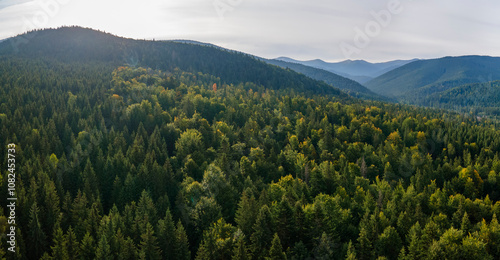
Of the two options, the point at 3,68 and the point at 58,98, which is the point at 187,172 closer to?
the point at 58,98

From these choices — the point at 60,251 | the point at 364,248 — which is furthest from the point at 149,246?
the point at 364,248

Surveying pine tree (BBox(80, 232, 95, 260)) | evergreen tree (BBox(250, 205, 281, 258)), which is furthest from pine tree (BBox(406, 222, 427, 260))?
pine tree (BBox(80, 232, 95, 260))

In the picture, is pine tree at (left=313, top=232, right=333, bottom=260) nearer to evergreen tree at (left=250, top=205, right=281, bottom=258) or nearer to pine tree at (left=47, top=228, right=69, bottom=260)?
evergreen tree at (left=250, top=205, right=281, bottom=258)

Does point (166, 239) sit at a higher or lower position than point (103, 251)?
lower

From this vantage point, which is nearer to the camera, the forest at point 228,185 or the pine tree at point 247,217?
the forest at point 228,185

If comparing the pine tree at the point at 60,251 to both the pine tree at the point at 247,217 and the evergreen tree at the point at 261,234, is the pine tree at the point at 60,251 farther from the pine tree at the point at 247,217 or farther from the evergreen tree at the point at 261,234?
the evergreen tree at the point at 261,234

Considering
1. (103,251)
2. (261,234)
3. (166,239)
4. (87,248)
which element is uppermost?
(261,234)

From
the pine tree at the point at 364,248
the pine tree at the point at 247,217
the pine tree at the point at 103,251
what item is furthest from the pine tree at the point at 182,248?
the pine tree at the point at 364,248

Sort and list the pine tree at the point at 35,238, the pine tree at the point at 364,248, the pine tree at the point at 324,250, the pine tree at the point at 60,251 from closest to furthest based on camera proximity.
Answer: the pine tree at the point at 60,251
the pine tree at the point at 35,238
the pine tree at the point at 324,250
the pine tree at the point at 364,248

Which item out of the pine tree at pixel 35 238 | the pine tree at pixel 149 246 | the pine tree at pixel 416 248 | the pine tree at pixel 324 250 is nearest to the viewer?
the pine tree at pixel 149 246

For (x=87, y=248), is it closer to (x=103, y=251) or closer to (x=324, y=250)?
(x=103, y=251)
